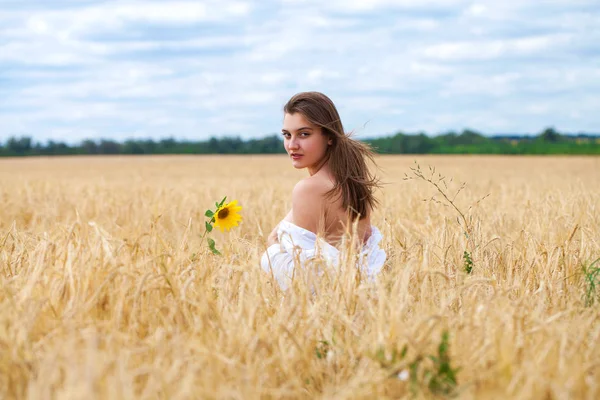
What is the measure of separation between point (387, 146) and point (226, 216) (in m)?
48.3

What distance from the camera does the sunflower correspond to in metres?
3.15

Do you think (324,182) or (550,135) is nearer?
(324,182)

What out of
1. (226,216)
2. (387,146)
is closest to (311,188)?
(226,216)

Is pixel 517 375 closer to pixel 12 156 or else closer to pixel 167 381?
pixel 167 381

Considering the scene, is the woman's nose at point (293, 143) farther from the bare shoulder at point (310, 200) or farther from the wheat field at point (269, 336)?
the wheat field at point (269, 336)

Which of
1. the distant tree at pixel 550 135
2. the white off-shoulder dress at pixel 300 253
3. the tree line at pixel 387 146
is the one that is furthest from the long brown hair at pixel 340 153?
the distant tree at pixel 550 135

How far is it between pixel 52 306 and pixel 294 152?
1.65m

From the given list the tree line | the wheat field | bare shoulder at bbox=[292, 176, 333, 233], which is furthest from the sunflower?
the tree line

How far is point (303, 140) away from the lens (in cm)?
348

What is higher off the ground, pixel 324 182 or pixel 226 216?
pixel 324 182

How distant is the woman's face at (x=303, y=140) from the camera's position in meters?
3.46

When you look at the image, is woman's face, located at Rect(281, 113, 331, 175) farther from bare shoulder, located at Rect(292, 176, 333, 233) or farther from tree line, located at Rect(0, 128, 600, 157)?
tree line, located at Rect(0, 128, 600, 157)

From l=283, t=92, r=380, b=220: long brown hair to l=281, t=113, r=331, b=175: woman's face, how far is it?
0.11 ft

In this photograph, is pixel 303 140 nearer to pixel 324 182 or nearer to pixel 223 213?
pixel 324 182
